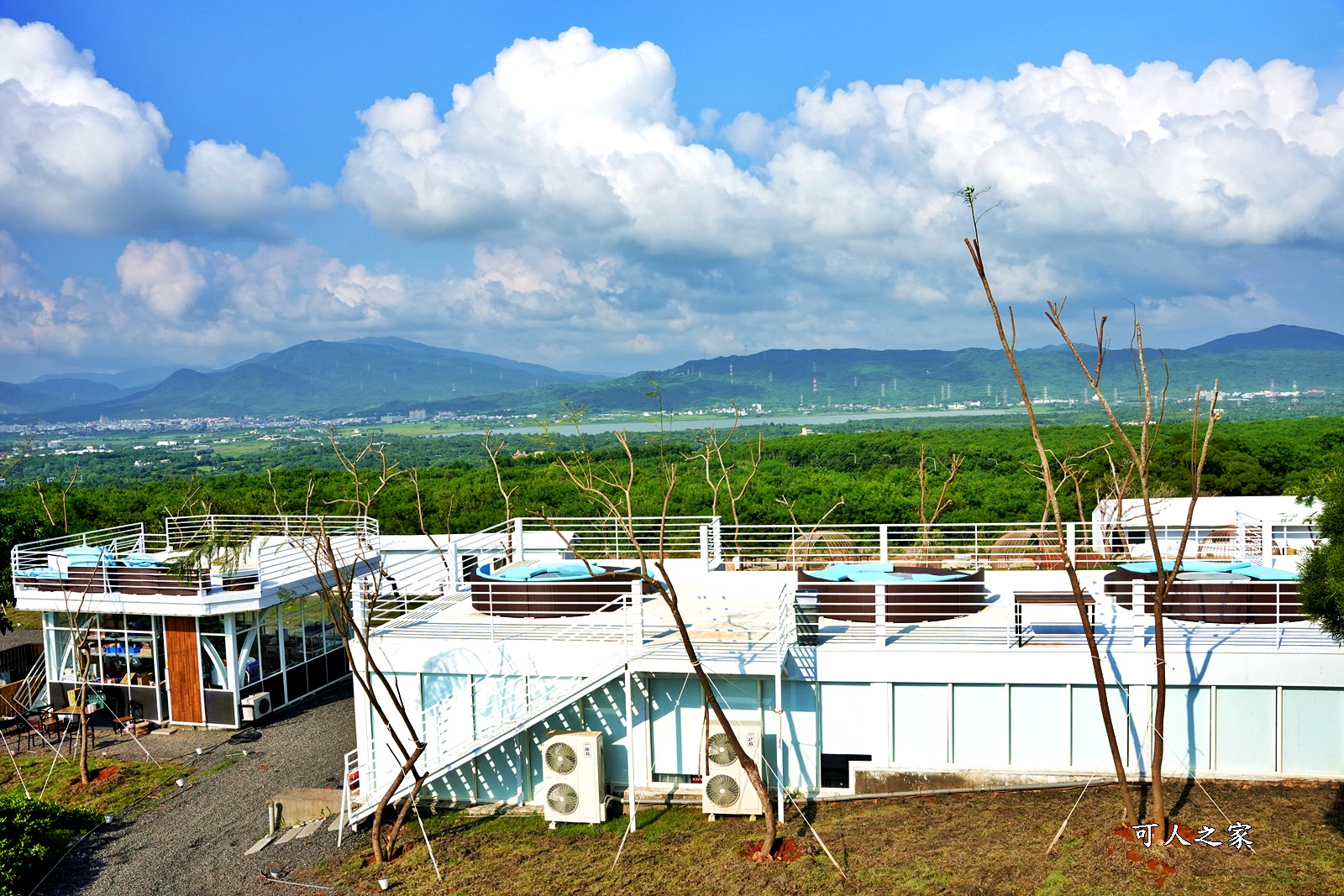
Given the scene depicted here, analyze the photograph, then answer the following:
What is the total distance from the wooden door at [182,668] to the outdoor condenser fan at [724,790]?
10481mm

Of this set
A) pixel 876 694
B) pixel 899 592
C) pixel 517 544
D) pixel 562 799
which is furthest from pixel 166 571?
pixel 899 592

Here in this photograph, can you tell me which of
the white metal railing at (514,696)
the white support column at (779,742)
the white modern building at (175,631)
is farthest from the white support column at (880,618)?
the white modern building at (175,631)

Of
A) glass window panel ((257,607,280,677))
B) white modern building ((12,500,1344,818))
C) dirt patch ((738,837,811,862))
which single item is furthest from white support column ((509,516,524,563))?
dirt patch ((738,837,811,862))

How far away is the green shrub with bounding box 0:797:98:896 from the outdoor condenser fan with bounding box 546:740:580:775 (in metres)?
5.99

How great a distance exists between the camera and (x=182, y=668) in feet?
54.1

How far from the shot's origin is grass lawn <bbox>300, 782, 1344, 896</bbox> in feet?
28.9

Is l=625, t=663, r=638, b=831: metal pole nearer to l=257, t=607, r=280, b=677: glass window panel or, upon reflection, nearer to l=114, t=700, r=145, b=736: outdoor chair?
l=257, t=607, r=280, b=677: glass window panel

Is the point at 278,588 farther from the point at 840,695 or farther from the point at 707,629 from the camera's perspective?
the point at 840,695

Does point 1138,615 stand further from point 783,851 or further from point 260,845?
point 260,845

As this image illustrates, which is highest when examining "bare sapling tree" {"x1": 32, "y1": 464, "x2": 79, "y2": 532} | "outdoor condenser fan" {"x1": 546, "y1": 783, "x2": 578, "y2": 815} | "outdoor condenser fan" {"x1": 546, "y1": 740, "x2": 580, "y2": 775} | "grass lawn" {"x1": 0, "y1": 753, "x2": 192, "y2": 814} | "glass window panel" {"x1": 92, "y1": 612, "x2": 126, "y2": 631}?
"bare sapling tree" {"x1": 32, "y1": 464, "x2": 79, "y2": 532}

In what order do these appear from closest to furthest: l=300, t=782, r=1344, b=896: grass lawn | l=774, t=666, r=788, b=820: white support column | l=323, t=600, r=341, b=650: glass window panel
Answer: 1. l=300, t=782, r=1344, b=896: grass lawn
2. l=774, t=666, r=788, b=820: white support column
3. l=323, t=600, r=341, b=650: glass window panel

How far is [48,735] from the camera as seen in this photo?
1603cm

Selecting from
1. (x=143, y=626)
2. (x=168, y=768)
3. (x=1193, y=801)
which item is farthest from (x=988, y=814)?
(x=143, y=626)

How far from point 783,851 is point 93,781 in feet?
35.1
